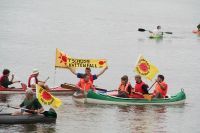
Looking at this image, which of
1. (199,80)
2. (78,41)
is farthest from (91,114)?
(78,41)

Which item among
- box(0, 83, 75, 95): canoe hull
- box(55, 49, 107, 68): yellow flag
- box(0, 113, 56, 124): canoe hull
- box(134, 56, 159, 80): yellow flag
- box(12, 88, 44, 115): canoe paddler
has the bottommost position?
box(0, 113, 56, 124): canoe hull

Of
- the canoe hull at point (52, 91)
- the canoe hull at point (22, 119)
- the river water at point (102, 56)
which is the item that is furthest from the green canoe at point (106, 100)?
the canoe hull at point (22, 119)

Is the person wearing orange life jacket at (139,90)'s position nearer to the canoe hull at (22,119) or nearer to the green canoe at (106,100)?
the green canoe at (106,100)

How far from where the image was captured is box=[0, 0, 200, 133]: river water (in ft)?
115

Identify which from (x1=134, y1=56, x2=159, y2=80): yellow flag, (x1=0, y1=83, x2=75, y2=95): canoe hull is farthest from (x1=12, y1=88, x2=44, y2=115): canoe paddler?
(x1=134, y1=56, x2=159, y2=80): yellow flag

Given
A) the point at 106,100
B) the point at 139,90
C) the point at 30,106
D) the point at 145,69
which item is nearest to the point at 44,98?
the point at 30,106

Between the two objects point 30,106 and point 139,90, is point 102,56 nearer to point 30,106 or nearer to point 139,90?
point 139,90

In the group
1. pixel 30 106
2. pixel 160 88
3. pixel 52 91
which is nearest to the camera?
pixel 30 106

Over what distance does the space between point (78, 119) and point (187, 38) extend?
172 ft

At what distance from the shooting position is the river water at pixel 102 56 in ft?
115

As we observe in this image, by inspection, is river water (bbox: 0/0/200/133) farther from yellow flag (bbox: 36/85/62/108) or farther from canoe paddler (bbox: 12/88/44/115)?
yellow flag (bbox: 36/85/62/108)

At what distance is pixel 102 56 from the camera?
65.5 meters

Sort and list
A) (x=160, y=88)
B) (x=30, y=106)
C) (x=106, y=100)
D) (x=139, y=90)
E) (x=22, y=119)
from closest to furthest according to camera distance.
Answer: (x=30, y=106) → (x=22, y=119) → (x=106, y=100) → (x=139, y=90) → (x=160, y=88)

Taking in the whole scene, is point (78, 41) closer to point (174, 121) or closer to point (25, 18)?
point (25, 18)
